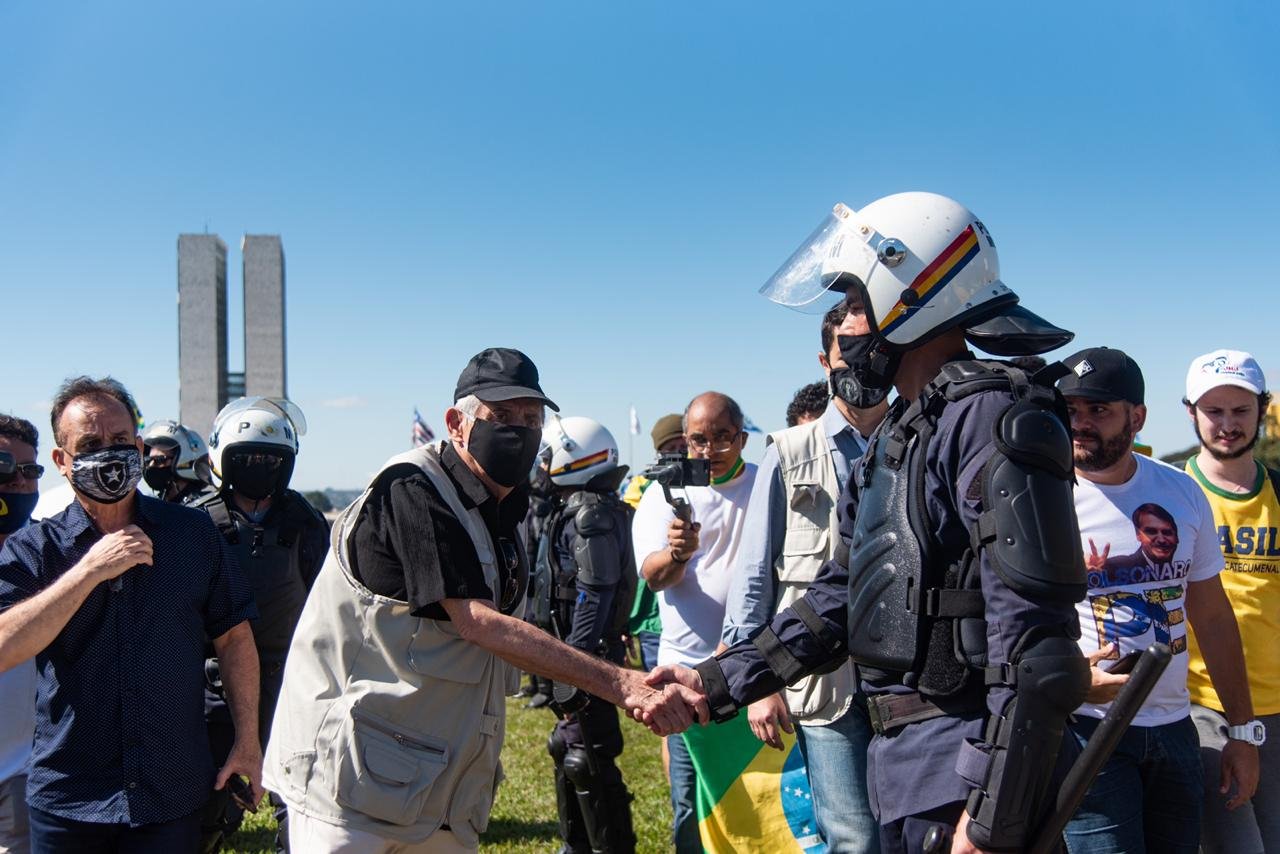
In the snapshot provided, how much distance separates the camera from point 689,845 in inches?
200

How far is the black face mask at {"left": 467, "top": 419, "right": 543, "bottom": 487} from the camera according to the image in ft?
11.3

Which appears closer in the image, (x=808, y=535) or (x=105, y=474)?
(x=105, y=474)

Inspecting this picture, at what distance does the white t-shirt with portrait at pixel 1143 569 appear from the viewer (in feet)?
11.0

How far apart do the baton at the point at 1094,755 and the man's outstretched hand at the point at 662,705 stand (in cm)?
130

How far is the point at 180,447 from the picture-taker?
7504mm

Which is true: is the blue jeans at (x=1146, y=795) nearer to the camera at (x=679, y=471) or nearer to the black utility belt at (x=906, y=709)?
the black utility belt at (x=906, y=709)

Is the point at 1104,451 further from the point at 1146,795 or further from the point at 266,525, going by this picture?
the point at 266,525

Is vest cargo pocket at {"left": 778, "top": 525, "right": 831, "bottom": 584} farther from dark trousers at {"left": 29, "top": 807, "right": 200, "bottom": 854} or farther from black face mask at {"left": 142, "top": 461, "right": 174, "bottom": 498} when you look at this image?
black face mask at {"left": 142, "top": 461, "right": 174, "bottom": 498}

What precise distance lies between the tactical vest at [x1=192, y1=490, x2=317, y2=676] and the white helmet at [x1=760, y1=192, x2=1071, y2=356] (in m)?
3.30

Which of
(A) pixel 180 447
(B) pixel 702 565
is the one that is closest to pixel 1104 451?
(B) pixel 702 565

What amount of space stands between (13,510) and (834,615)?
3.58 metres

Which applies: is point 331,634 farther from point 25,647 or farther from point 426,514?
point 25,647

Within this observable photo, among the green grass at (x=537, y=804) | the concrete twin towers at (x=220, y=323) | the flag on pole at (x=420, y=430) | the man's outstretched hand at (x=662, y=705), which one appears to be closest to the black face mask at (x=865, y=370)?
the man's outstretched hand at (x=662, y=705)

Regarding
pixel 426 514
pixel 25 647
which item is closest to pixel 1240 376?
pixel 426 514
